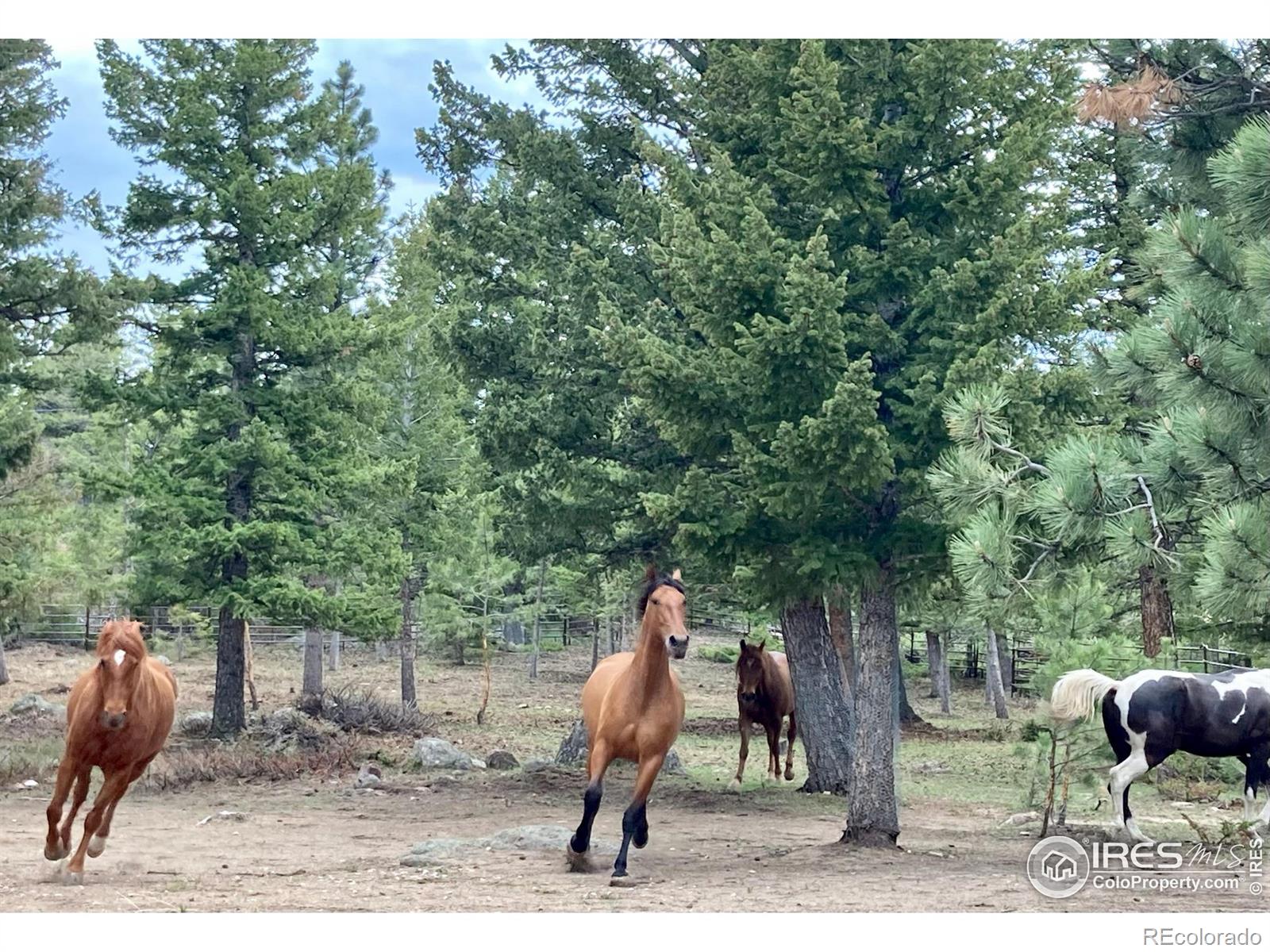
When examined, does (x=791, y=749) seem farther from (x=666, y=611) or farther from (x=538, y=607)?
(x=538, y=607)

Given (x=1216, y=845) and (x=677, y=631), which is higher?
(x=677, y=631)

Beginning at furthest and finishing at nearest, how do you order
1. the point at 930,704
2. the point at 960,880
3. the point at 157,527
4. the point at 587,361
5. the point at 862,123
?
1. the point at 930,704
2. the point at 157,527
3. the point at 587,361
4. the point at 862,123
5. the point at 960,880

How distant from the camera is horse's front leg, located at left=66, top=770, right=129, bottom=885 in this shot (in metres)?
8.94

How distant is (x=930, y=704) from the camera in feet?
100

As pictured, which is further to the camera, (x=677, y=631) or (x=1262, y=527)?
(x=677, y=631)

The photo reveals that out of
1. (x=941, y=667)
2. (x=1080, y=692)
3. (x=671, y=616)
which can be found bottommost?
(x=941, y=667)

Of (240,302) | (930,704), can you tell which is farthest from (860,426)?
(930,704)

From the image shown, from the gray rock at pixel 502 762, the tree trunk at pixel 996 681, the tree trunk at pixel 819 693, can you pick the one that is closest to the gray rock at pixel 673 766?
the gray rock at pixel 502 762

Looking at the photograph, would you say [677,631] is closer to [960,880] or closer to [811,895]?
[811,895]

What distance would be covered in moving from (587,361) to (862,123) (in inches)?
199

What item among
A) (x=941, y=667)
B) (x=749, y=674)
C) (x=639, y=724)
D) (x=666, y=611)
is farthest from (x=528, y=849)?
(x=941, y=667)

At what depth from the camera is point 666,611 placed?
342 inches

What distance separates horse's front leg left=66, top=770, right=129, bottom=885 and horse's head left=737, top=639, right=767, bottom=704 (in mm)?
8538

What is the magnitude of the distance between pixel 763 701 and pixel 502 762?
138 inches
